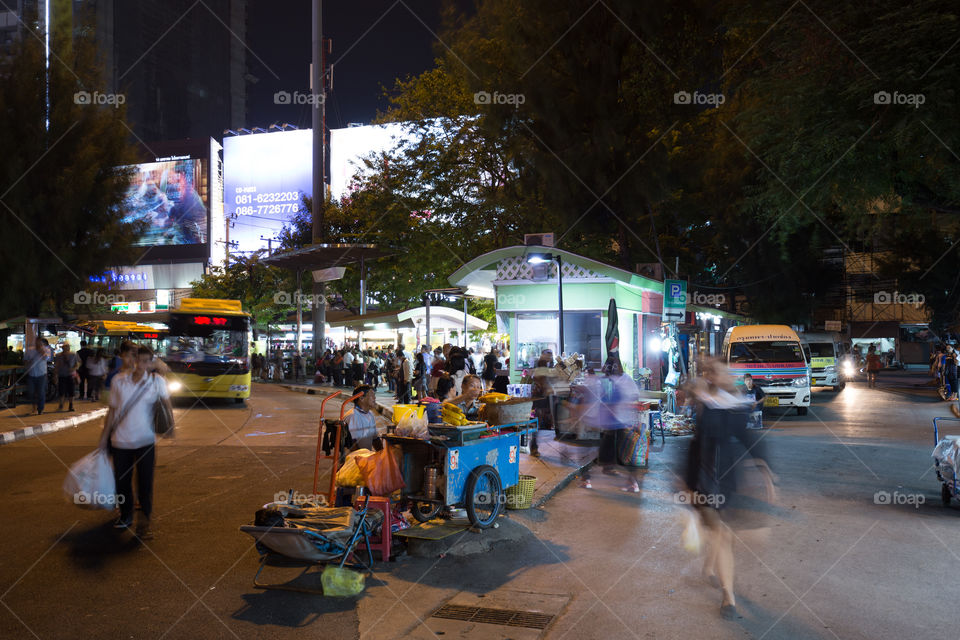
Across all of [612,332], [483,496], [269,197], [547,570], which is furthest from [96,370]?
[269,197]

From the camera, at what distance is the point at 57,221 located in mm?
24156

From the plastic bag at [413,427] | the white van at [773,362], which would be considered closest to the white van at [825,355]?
the white van at [773,362]

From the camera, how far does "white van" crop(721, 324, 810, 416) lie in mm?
18688

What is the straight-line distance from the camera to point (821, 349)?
Result: 27.9 m

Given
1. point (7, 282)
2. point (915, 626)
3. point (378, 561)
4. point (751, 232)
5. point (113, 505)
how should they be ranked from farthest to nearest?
point (751, 232)
point (7, 282)
point (113, 505)
point (378, 561)
point (915, 626)

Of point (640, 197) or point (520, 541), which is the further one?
point (640, 197)

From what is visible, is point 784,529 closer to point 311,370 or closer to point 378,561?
point 378,561

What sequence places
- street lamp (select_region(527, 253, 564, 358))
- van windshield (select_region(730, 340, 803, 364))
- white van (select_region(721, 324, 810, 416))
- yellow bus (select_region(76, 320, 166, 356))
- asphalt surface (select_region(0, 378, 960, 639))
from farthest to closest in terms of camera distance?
yellow bus (select_region(76, 320, 166, 356)), van windshield (select_region(730, 340, 803, 364)), white van (select_region(721, 324, 810, 416)), street lamp (select_region(527, 253, 564, 358)), asphalt surface (select_region(0, 378, 960, 639))

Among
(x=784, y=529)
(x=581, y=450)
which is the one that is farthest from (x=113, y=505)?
(x=581, y=450)

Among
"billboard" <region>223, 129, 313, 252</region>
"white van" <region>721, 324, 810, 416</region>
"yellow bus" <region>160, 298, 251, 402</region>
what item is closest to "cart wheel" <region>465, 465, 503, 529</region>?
"white van" <region>721, 324, 810, 416</region>

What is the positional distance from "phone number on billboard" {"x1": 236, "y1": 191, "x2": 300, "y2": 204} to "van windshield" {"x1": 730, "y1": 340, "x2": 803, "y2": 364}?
46.2 metres

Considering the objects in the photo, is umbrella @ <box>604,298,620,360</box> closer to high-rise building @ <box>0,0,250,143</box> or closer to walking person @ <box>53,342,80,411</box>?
walking person @ <box>53,342,80,411</box>

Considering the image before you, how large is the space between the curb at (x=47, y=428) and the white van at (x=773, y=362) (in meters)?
15.4

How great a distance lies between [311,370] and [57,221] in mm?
13303
